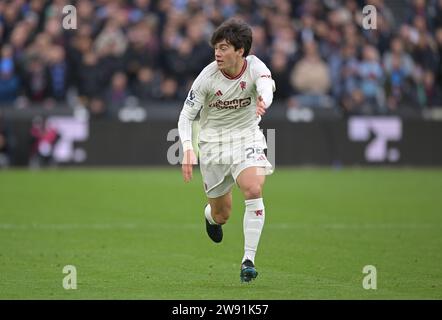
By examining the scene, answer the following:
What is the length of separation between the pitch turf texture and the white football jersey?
1386mm

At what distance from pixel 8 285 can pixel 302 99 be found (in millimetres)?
15607

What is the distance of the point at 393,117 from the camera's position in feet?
77.1

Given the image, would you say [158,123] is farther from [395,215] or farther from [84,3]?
[395,215]

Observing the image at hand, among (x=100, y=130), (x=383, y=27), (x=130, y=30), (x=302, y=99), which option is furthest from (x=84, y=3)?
(x=383, y=27)

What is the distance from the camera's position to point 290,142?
76.2ft

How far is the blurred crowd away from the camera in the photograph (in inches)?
891

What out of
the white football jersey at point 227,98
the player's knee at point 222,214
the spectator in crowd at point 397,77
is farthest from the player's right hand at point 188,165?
the spectator in crowd at point 397,77

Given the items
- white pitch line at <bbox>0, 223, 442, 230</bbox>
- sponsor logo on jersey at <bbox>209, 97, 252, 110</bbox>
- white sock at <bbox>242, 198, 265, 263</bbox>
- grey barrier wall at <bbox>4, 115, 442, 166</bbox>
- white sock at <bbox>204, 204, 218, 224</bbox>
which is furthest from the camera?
grey barrier wall at <bbox>4, 115, 442, 166</bbox>

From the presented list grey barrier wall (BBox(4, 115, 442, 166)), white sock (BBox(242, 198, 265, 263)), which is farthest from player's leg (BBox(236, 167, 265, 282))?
grey barrier wall (BBox(4, 115, 442, 166))

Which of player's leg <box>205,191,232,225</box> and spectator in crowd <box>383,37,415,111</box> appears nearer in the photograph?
player's leg <box>205,191,232,225</box>

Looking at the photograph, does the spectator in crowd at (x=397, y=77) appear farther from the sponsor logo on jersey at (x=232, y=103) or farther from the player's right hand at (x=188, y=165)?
the player's right hand at (x=188, y=165)

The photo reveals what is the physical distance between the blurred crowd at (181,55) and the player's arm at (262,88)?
11.9 m

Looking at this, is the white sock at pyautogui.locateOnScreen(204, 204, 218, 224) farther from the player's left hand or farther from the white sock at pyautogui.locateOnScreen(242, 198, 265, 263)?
the player's left hand

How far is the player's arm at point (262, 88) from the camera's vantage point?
29.6 feet
